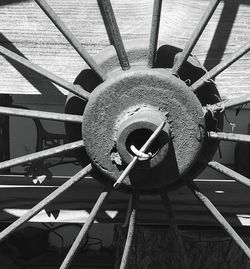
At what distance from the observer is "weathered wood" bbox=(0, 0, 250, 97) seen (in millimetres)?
1392

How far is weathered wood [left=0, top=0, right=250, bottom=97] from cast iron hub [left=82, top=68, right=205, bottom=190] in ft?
0.89

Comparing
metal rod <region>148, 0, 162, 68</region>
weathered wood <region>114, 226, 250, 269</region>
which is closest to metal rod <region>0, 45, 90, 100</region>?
metal rod <region>148, 0, 162, 68</region>

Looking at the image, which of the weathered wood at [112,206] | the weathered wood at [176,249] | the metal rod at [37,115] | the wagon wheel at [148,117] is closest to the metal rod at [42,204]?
the wagon wheel at [148,117]

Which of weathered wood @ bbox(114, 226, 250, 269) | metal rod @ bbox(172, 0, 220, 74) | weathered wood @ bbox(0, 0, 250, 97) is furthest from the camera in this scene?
weathered wood @ bbox(114, 226, 250, 269)

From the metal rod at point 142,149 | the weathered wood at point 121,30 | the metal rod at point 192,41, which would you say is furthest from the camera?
the weathered wood at point 121,30

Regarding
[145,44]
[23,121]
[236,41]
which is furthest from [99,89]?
[23,121]

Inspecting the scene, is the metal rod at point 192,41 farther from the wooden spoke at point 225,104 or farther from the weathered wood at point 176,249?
the weathered wood at point 176,249

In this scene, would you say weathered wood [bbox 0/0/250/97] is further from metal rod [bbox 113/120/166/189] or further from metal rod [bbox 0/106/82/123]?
metal rod [bbox 113/120/166/189]

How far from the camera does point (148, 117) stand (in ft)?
3.59

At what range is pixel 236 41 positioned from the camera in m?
1.39

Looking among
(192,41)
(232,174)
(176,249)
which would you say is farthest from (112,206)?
(192,41)

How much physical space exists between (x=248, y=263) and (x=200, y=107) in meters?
0.73

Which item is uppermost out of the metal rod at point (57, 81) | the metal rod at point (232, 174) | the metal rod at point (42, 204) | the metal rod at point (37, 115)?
the metal rod at point (57, 81)

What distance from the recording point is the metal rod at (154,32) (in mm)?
1143
